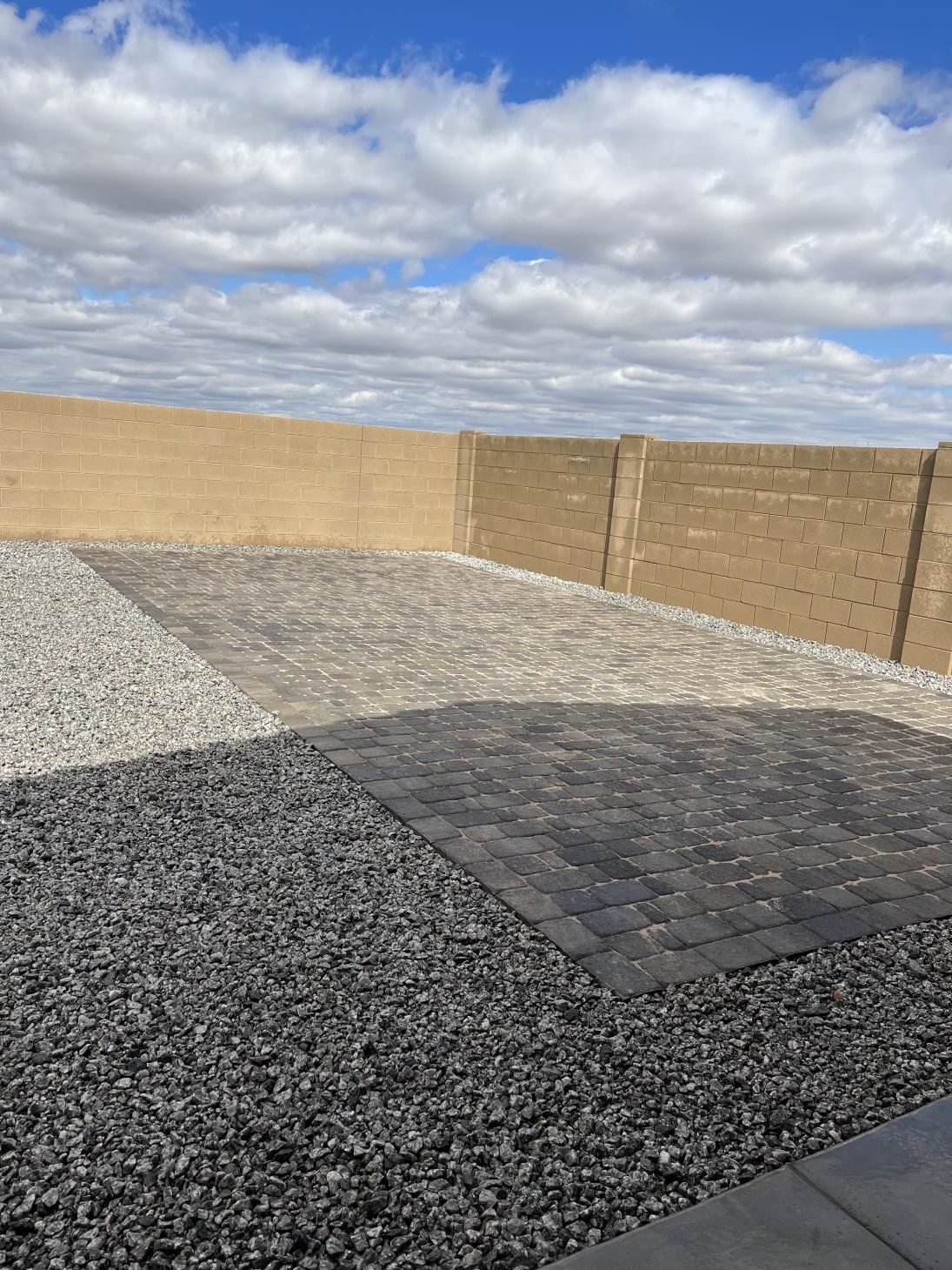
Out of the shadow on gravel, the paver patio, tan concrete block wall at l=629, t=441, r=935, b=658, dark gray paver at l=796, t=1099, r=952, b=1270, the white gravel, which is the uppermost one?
tan concrete block wall at l=629, t=441, r=935, b=658

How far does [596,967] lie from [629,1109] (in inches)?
29.1

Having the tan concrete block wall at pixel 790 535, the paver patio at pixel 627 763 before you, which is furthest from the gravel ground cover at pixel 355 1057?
the tan concrete block wall at pixel 790 535

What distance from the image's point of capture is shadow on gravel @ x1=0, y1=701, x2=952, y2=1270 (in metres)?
2.08

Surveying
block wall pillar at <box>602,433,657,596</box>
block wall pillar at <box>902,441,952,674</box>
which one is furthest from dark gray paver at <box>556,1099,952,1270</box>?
block wall pillar at <box>602,433,657,596</box>

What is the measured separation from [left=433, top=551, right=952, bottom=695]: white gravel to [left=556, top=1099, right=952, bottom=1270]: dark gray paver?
21.8 feet

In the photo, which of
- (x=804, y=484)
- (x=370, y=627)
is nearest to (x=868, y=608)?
(x=804, y=484)

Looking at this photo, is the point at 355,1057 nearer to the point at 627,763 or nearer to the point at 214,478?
the point at 627,763

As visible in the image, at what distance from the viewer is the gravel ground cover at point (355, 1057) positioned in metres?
Result: 2.06

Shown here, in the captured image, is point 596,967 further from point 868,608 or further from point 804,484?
point 804,484

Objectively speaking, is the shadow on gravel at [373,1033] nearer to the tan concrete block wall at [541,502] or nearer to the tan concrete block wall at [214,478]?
the tan concrete block wall at [541,502]

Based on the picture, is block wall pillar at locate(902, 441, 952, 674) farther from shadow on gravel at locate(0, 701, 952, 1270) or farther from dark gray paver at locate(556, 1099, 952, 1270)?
dark gray paver at locate(556, 1099, 952, 1270)

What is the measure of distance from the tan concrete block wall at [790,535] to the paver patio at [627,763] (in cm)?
89

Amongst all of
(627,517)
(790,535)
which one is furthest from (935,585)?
(627,517)

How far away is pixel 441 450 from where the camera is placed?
55.1 ft
